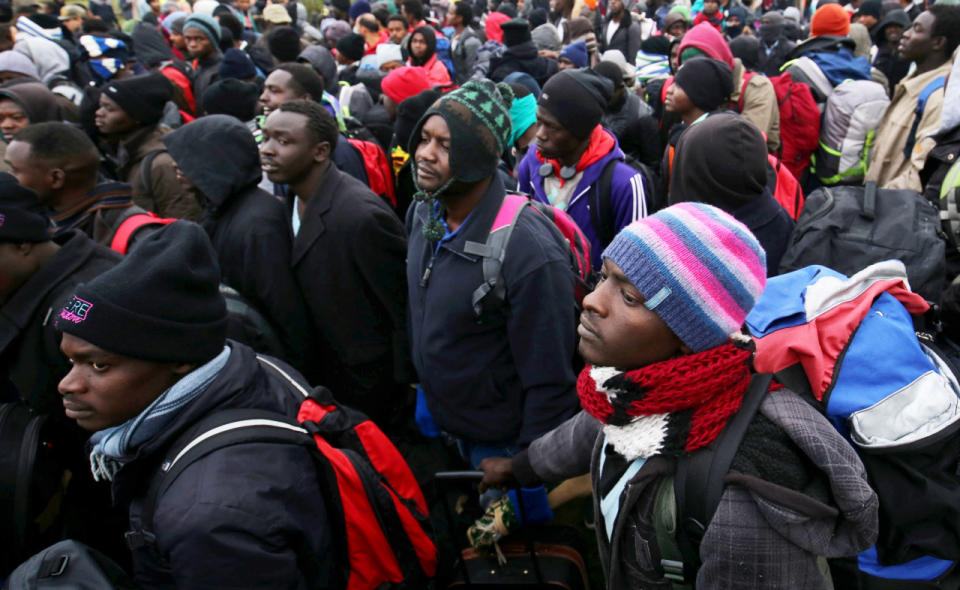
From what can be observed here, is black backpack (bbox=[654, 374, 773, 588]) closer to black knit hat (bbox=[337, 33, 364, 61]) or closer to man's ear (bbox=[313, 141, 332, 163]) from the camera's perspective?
man's ear (bbox=[313, 141, 332, 163])

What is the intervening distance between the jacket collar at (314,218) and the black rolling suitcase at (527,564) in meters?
1.57

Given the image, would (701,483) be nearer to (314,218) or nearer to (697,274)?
(697,274)

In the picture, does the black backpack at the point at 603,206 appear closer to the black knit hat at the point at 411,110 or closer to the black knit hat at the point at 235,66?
the black knit hat at the point at 411,110

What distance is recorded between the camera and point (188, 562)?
158 centimetres

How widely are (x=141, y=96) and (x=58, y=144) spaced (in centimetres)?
134

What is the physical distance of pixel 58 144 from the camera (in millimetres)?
3293

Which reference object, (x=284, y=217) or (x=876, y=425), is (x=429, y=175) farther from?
(x=876, y=425)

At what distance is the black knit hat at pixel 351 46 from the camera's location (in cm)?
929

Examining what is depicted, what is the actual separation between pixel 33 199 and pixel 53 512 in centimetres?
125

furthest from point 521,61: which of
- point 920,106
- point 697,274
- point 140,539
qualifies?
point 140,539

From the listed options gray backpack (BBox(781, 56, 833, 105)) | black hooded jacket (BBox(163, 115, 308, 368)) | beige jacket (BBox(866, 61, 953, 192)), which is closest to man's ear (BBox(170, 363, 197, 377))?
black hooded jacket (BBox(163, 115, 308, 368))

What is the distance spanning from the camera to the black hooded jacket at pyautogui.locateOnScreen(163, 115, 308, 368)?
3418 mm

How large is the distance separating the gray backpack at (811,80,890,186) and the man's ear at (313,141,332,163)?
4254mm

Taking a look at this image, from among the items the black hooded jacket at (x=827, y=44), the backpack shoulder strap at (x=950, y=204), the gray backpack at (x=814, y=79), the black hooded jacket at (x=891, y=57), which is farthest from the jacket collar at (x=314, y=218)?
→ the black hooded jacket at (x=891, y=57)
